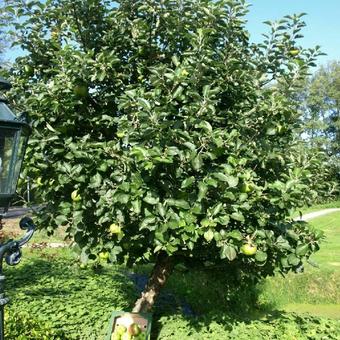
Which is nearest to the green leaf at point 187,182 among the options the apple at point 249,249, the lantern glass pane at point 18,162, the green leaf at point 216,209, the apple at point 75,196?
the green leaf at point 216,209

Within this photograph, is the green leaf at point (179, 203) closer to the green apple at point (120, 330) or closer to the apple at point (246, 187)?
the apple at point (246, 187)

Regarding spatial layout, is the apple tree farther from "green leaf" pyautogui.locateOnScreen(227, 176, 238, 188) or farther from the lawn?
the lawn

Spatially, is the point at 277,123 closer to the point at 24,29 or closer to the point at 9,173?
the point at 9,173

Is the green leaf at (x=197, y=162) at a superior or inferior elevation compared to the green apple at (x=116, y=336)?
superior

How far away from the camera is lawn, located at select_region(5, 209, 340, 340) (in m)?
5.22

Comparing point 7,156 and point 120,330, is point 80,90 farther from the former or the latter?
point 120,330

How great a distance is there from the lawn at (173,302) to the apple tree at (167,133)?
0.75 meters

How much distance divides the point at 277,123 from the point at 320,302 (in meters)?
6.42

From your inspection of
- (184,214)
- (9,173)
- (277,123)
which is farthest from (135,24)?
(9,173)

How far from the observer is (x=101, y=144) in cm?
426

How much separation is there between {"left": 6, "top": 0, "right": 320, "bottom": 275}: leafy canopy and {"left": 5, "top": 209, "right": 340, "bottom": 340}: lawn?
79 centimetres

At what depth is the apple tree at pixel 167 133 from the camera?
154 inches

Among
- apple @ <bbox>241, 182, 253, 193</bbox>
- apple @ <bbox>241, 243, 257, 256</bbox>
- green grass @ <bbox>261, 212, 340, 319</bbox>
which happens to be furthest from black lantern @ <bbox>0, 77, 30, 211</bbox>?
green grass @ <bbox>261, 212, 340, 319</bbox>

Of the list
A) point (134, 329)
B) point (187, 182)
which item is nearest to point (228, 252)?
point (187, 182)
